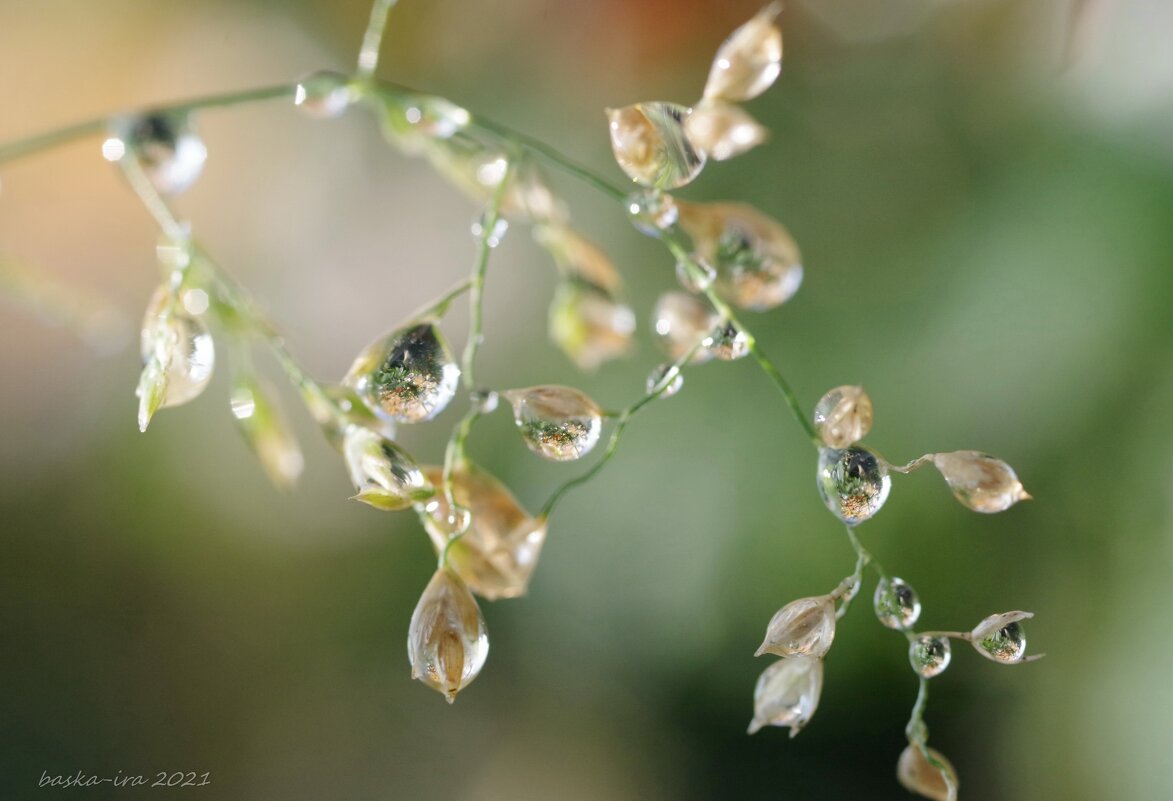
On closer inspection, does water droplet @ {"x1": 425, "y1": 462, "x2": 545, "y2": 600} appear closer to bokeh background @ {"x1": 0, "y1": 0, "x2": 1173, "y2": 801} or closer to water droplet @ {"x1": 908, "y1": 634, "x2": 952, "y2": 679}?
water droplet @ {"x1": 908, "y1": 634, "x2": 952, "y2": 679}

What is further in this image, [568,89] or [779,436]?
[568,89]

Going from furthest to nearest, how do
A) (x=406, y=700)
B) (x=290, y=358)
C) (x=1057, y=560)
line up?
(x=406, y=700), (x=1057, y=560), (x=290, y=358)

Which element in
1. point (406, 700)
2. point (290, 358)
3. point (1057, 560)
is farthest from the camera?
point (406, 700)

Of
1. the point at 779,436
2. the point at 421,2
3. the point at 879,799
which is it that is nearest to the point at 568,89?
the point at 421,2

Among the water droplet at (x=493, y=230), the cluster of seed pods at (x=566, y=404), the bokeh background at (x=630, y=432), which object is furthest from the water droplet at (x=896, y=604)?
the bokeh background at (x=630, y=432)

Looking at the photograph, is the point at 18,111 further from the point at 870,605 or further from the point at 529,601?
the point at 870,605

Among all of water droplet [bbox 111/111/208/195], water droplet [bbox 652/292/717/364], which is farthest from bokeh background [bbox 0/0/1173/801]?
water droplet [bbox 111/111/208/195]

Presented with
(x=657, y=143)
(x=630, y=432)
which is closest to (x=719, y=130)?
(x=657, y=143)
